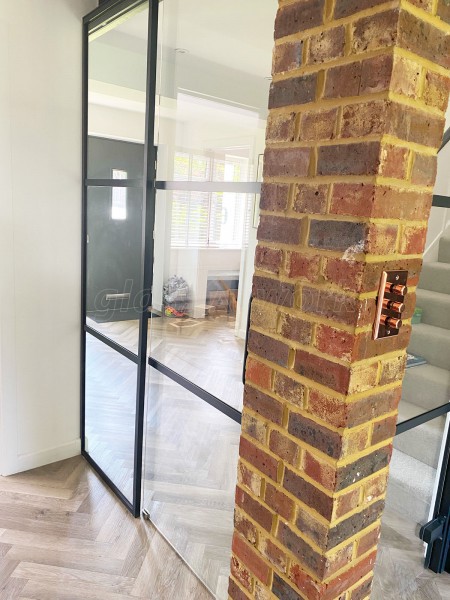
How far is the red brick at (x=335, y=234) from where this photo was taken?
88 centimetres

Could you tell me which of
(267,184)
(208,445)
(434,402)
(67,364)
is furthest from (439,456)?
(67,364)

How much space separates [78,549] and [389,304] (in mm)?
1891

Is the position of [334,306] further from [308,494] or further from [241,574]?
[241,574]

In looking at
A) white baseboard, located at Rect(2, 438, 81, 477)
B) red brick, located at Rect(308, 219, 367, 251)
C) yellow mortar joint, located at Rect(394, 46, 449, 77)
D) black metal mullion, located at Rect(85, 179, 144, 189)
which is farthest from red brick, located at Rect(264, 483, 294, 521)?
white baseboard, located at Rect(2, 438, 81, 477)

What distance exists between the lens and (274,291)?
3.54 feet

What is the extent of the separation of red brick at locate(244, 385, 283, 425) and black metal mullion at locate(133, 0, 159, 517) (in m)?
1.01

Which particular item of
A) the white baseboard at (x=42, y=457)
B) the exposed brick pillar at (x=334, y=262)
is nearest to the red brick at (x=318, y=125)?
the exposed brick pillar at (x=334, y=262)

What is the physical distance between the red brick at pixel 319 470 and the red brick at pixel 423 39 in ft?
2.78

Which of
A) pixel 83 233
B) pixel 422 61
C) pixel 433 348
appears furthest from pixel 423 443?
pixel 83 233

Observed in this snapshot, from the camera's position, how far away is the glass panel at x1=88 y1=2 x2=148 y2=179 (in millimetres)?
2021

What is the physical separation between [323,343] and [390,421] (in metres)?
0.29

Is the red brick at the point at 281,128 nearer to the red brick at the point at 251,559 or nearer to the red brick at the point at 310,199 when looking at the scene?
the red brick at the point at 310,199

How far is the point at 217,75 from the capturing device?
1.70 m

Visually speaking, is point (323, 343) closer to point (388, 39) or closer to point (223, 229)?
point (388, 39)
